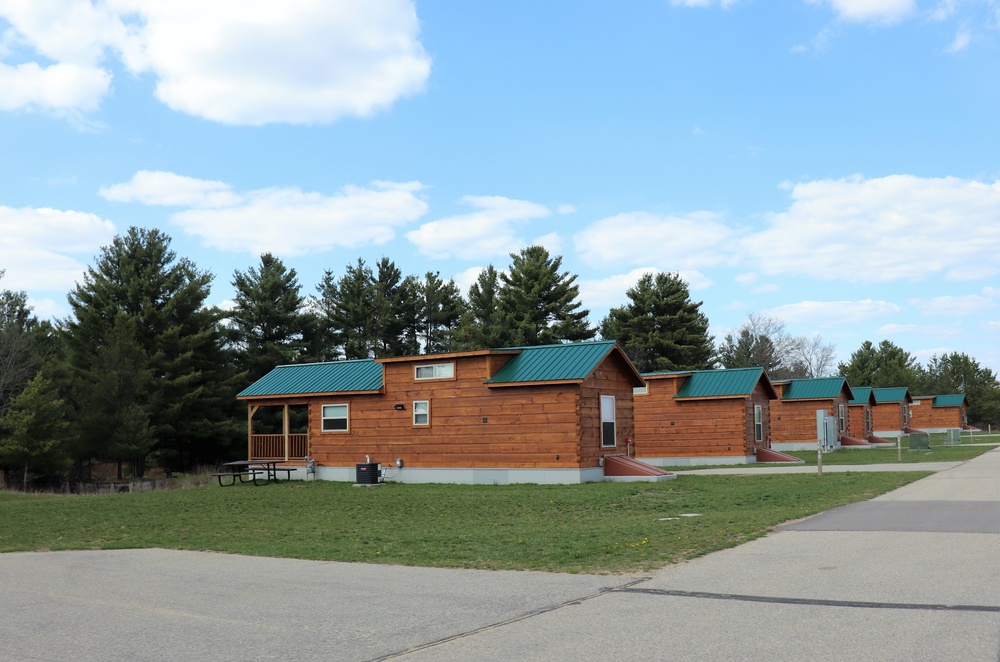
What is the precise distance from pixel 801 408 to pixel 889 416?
72.9ft

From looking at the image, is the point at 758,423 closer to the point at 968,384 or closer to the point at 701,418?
the point at 701,418

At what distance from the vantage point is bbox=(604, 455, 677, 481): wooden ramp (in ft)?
81.7

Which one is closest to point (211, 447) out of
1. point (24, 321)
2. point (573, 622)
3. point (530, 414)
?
point (24, 321)

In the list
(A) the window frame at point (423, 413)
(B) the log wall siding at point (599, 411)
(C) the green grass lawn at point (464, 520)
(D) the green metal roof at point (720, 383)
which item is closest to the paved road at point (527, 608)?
(C) the green grass lawn at point (464, 520)

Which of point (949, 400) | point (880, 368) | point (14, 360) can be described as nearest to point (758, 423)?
point (14, 360)

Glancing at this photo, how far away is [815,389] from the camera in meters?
46.8

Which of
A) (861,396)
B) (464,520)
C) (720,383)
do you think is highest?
(720,383)

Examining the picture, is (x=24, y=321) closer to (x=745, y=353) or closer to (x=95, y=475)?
(x=95, y=475)

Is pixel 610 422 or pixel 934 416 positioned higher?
pixel 610 422

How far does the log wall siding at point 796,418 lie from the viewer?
46500 millimetres

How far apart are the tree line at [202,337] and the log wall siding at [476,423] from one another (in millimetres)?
15986

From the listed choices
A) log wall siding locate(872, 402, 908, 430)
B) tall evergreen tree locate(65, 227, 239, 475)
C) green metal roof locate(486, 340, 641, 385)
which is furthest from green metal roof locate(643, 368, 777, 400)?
log wall siding locate(872, 402, 908, 430)

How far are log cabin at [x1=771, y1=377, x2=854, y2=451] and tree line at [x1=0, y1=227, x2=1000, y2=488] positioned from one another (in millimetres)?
15093

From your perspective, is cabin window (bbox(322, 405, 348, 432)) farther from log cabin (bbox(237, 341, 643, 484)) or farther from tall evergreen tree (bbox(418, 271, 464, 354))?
tall evergreen tree (bbox(418, 271, 464, 354))
